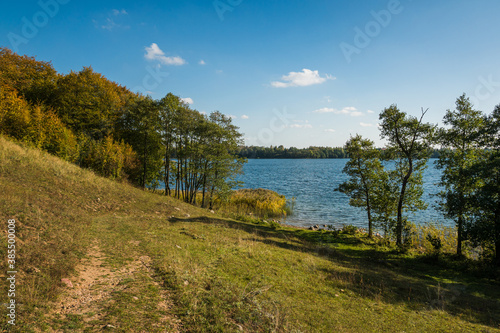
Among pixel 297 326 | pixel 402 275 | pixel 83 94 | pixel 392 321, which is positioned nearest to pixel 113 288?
pixel 297 326

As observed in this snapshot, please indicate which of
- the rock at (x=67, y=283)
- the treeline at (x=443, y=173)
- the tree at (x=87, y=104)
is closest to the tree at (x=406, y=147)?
the treeline at (x=443, y=173)

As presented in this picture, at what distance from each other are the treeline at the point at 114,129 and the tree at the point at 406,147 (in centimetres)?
1834

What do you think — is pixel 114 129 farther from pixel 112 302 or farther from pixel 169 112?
pixel 112 302

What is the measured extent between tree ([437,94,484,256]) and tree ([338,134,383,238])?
537 cm

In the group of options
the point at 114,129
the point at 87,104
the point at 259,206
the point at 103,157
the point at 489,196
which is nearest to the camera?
the point at 489,196

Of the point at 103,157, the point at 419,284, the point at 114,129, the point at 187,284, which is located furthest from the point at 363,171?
the point at 114,129

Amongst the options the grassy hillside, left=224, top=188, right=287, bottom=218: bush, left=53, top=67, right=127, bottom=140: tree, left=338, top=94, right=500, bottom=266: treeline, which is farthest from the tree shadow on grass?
left=53, top=67, right=127, bottom=140: tree

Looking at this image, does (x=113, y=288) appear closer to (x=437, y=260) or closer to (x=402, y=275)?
(x=402, y=275)

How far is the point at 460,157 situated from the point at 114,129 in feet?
138

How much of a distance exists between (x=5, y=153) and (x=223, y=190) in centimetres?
2043

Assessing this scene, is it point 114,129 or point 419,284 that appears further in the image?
point 114,129

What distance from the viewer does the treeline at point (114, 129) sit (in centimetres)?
3011

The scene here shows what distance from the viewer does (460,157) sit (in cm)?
1848

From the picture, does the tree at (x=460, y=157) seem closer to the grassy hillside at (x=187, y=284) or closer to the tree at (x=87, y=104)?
the grassy hillside at (x=187, y=284)
